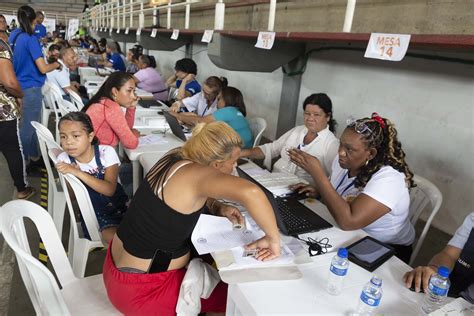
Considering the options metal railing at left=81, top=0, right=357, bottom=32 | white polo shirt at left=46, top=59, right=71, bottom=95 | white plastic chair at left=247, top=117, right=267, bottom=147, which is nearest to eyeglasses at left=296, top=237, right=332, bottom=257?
metal railing at left=81, top=0, right=357, bottom=32

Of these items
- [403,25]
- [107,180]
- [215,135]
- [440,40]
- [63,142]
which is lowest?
[107,180]

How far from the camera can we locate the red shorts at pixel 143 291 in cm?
121

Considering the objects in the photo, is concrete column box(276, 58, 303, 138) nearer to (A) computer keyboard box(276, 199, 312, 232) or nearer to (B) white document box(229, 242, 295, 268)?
(A) computer keyboard box(276, 199, 312, 232)

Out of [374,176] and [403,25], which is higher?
[403,25]

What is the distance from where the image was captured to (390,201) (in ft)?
4.70

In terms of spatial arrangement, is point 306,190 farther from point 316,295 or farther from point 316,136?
point 316,295

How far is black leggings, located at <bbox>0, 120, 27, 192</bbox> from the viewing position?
265 cm

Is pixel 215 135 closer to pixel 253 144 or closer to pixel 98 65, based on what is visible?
pixel 253 144

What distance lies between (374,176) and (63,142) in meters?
1.54

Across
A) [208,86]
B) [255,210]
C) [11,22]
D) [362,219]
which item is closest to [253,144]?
[208,86]

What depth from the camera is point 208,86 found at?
321 centimetres

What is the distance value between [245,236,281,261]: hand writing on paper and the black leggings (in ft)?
7.89

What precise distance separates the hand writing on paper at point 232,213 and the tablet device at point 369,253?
1.45ft

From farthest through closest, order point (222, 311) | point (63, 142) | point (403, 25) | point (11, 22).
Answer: point (11, 22)
point (403, 25)
point (63, 142)
point (222, 311)
